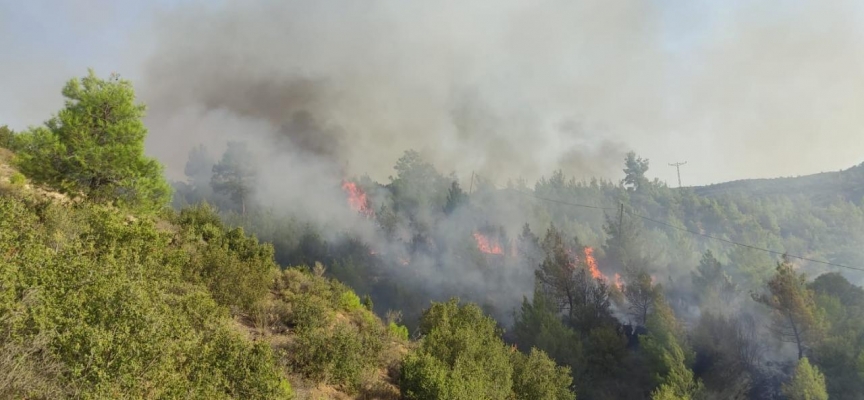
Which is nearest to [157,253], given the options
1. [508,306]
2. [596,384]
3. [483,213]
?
[596,384]

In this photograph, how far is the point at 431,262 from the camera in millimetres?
82188

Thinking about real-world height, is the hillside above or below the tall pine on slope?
below

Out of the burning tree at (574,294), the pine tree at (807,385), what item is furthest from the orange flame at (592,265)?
the pine tree at (807,385)

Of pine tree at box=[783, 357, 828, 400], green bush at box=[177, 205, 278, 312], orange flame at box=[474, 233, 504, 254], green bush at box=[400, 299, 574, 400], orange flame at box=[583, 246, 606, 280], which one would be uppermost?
orange flame at box=[474, 233, 504, 254]

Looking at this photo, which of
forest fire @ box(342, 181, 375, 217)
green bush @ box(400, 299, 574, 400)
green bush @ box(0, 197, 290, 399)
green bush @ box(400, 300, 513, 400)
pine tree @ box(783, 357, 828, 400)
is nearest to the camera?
green bush @ box(0, 197, 290, 399)

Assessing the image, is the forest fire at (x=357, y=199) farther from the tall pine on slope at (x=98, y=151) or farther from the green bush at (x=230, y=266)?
the tall pine on slope at (x=98, y=151)

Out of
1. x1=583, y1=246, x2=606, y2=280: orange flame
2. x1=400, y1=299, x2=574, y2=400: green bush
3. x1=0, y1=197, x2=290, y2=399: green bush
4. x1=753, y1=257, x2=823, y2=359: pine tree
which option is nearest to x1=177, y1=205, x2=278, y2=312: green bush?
x1=0, y1=197, x2=290, y2=399: green bush

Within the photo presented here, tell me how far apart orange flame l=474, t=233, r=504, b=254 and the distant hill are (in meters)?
86.0

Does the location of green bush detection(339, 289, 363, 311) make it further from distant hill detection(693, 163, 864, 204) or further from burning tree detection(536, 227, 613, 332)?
distant hill detection(693, 163, 864, 204)

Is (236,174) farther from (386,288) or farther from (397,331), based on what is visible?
(397,331)

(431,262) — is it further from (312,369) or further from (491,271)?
(312,369)

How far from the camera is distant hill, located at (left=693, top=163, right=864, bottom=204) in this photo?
126562mm

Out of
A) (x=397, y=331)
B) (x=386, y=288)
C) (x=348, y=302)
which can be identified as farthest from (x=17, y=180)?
(x=386, y=288)

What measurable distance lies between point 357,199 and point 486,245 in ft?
108
